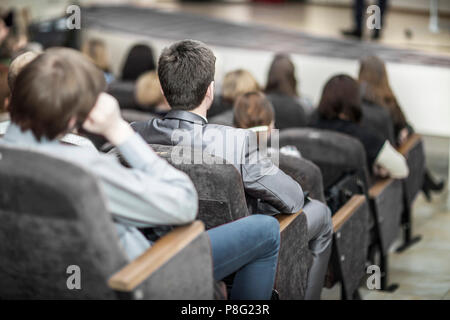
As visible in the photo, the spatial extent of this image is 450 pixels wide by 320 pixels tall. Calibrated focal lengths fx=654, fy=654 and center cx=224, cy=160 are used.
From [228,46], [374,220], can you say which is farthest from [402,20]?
[374,220]

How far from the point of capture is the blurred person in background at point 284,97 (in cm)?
396

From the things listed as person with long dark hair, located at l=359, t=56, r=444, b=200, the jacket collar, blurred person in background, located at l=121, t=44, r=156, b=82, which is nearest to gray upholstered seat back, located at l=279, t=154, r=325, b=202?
the jacket collar

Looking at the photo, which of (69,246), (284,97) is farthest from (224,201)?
(284,97)

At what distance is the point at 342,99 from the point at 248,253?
1.57m

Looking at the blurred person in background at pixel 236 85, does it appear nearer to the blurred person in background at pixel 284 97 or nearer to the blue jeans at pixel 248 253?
the blurred person in background at pixel 284 97

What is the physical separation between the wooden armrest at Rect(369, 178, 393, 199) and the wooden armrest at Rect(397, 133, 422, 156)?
0.31 m

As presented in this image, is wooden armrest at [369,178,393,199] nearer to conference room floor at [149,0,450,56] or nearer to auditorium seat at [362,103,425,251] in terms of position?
auditorium seat at [362,103,425,251]

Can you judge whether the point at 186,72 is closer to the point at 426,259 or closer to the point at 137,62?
the point at 426,259

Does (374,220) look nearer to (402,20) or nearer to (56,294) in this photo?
(56,294)

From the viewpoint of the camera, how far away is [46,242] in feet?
5.18

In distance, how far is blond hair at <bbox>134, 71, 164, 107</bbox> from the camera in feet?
14.3

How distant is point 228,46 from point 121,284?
489cm

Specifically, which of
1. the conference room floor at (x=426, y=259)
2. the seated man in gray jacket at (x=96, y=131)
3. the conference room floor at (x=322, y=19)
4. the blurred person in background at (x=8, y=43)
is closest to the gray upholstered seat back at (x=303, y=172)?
the conference room floor at (x=426, y=259)

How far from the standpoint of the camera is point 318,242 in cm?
251
